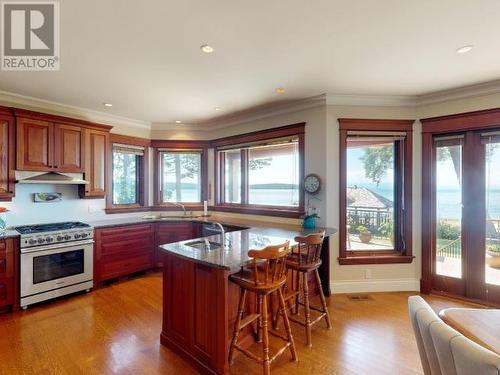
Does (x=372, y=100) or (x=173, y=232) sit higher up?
(x=372, y=100)

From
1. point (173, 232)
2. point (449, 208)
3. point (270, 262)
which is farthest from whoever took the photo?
point (173, 232)

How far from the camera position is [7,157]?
315 centimetres

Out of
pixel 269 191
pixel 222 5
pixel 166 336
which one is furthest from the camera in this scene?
pixel 269 191

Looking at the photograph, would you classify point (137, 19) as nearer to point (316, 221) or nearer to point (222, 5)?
point (222, 5)

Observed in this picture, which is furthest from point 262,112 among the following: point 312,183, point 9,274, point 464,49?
point 9,274

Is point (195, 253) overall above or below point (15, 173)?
below

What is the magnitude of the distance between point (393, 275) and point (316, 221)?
1330 mm

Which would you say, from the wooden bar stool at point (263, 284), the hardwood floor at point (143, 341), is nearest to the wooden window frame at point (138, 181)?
the hardwood floor at point (143, 341)

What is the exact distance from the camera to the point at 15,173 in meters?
3.20

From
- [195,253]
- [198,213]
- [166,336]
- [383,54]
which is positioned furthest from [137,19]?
[198,213]

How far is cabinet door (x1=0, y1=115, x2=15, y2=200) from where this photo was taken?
310 cm

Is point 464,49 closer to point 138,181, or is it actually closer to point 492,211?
point 492,211

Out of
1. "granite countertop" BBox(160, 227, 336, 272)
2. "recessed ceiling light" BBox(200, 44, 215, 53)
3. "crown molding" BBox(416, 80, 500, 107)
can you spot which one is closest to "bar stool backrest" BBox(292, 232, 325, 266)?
"granite countertop" BBox(160, 227, 336, 272)

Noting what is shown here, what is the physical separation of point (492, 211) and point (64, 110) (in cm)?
605
